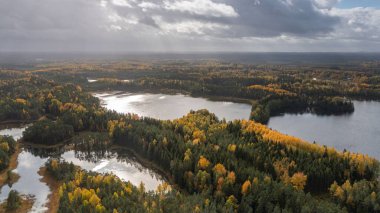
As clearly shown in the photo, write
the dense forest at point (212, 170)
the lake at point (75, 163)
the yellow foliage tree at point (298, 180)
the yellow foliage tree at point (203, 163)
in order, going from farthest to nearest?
the lake at point (75, 163) → the yellow foliage tree at point (203, 163) → the yellow foliage tree at point (298, 180) → the dense forest at point (212, 170)

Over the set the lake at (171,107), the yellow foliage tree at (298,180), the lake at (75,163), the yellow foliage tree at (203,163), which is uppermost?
the yellow foliage tree at (203,163)

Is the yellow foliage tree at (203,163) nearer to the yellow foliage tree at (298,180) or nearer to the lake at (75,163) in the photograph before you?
the lake at (75,163)

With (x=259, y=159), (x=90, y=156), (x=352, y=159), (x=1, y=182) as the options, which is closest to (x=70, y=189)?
(x=1, y=182)

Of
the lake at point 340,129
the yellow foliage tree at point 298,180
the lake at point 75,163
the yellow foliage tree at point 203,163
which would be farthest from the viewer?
the lake at point 340,129

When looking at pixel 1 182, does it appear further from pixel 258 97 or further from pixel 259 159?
pixel 258 97

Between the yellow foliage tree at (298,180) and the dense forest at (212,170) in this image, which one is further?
the yellow foliage tree at (298,180)

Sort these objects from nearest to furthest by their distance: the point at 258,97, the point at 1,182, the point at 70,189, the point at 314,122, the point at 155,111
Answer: the point at 70,189, the point at 1,182, the point at 314,122, the point at 155,111, the point at 258,97

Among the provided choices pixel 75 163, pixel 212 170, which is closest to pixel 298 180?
pixel 212 170

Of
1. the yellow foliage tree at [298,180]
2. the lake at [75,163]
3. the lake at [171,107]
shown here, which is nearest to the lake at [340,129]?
the lake at [171,107]

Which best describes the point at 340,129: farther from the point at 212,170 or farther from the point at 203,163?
the point at 212,170
